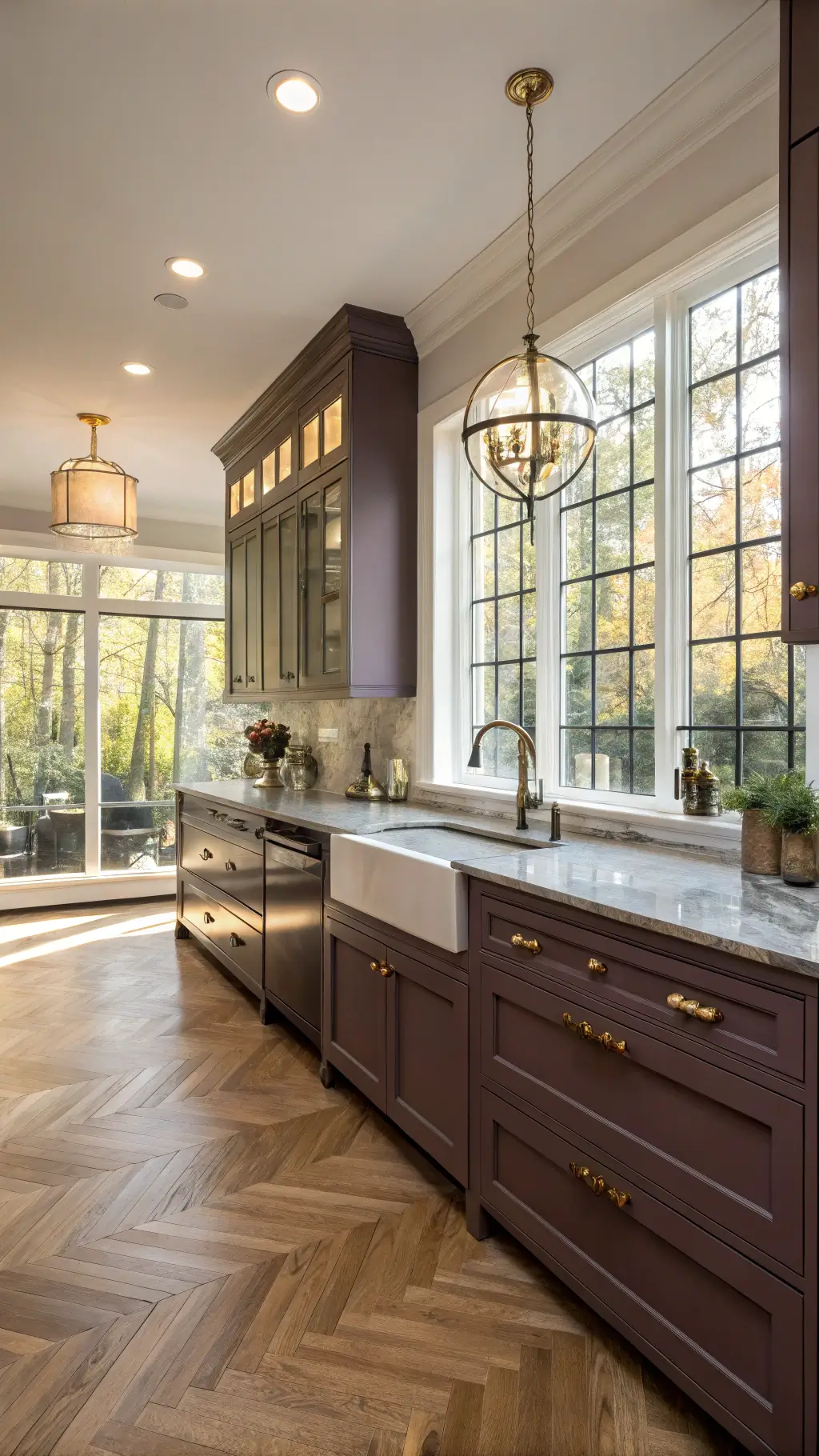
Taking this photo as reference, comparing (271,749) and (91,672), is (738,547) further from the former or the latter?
(91,672)

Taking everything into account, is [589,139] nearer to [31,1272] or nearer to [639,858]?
[639,858]

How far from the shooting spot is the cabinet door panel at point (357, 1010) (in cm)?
257

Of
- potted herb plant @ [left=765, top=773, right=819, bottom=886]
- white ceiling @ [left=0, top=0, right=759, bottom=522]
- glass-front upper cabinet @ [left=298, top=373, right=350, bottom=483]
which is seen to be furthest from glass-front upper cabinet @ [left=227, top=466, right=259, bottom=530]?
potted herb plant @ [left=765, top=773, right=819, bottom=886]

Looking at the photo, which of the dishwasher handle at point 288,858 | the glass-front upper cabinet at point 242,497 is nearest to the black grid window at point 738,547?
the dishwasher handle at point 288,858

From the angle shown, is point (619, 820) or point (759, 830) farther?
point (619, 820)

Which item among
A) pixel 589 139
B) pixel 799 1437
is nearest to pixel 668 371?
pixel 589 139

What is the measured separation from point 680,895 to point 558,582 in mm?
1576

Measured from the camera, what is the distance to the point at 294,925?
3.24 meters

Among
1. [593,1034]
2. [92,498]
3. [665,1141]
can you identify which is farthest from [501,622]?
[92,498]

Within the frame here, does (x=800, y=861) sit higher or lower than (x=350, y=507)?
lower

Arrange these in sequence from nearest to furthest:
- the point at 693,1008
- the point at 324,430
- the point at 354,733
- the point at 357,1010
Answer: the point at 693,1008 → the point at 357,1010 → the point at 324,430 → the point at 354,733

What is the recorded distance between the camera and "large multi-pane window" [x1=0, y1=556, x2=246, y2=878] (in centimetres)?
602

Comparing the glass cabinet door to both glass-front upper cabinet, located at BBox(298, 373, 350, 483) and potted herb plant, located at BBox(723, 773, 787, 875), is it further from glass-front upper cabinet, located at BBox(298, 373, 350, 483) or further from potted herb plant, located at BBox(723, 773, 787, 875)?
potted herb plant, located at BBox(723, 773, 787, 875)

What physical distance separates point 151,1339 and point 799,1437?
128 centimetres
